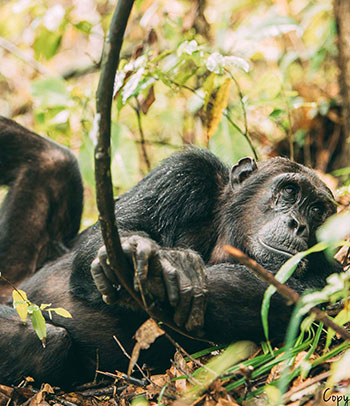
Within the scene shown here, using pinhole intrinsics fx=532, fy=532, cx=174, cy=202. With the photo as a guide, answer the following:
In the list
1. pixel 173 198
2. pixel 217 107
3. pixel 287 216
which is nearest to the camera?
pixel 287 216

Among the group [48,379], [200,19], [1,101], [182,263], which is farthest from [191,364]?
[1,101]

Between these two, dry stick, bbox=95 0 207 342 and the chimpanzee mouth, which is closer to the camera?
dry stick, bbox=95 0 207 342

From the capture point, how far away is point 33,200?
4.45m

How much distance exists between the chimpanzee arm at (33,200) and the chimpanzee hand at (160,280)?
206 centimetres

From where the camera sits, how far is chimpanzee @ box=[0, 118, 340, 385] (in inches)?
102

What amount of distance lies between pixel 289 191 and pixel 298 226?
1.24 ft

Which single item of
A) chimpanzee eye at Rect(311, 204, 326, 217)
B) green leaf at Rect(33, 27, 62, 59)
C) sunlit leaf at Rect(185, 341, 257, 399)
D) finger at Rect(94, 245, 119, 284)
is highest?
green leaf at Rect(33, 27, 62, 59)

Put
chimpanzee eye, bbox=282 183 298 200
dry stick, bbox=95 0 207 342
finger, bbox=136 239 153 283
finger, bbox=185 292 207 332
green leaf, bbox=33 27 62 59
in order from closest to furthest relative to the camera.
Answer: dry stick, bbox=95 0 207 342, finger, bbox=136 239 153 283, finger, bbox=185 292 207 332, chimpanzee eye, bbox=282 183 298 200, green leaf, bbox=33 27 62 59

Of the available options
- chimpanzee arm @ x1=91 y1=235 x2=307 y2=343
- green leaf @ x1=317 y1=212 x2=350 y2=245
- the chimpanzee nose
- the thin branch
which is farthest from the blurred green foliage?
green leaf @ x1=317 y1=212 x2=350 y2=245

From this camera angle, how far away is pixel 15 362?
3168 millimetres

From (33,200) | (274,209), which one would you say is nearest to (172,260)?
(274,209)

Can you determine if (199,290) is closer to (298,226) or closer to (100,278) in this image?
(100,278)

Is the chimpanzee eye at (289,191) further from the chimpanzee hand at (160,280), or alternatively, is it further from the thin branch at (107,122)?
the thin branch at (107,122)

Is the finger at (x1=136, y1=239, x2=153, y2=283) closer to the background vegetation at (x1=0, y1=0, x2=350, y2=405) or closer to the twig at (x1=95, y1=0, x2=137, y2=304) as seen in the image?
the twig at (x1=95, y1=0, x2=137, y2=304)
